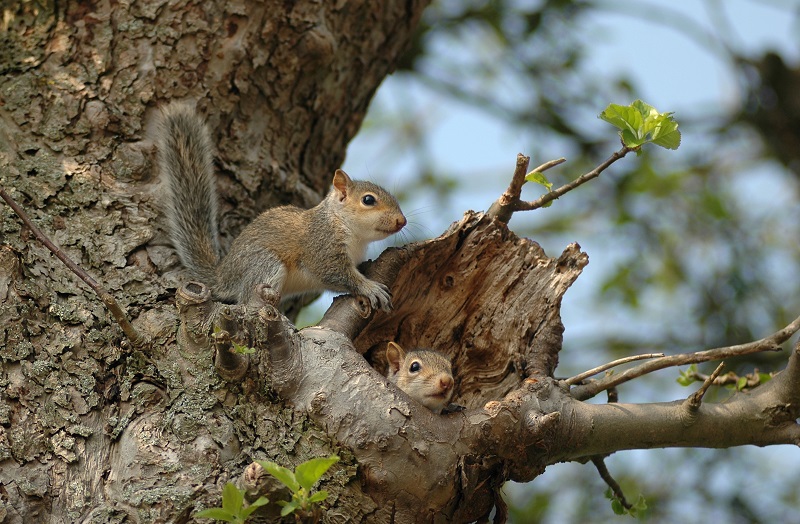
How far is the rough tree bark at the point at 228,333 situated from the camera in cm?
237

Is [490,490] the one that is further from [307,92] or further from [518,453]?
[307,92]

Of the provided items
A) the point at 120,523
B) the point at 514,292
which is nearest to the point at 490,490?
the point at 514,292

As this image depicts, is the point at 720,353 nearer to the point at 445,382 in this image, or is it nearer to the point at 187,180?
the point at 445,382

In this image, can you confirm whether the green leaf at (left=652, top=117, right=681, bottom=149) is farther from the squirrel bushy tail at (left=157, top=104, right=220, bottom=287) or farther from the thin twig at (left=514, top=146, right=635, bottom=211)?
the squirrel bushy tail at (left=157, top=104, right=220, bottom=287)

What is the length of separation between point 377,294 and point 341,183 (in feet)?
2.95

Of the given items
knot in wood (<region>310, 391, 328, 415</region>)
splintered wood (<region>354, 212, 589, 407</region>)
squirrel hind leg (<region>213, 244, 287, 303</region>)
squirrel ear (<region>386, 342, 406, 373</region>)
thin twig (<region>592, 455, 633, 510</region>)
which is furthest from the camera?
squirrel hind leg (<region>213, 244, 287, 303</region>)

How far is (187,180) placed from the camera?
3223 millimetres

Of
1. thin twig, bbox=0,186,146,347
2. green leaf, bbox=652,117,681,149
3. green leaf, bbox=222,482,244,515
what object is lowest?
green leaf, bbox=222,482,244,515

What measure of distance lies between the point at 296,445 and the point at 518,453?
2.01 ft

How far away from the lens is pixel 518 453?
Result: 2.44m

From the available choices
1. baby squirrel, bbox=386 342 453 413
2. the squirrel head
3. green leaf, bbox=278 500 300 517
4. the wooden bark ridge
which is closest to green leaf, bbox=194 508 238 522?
green leaf, bbox=278 500 300 517

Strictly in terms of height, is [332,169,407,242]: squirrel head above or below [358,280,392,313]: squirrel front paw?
above

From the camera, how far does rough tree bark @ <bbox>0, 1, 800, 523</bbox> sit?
2365mm

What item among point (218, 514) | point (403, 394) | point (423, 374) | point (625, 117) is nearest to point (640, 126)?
point (625, 117)
